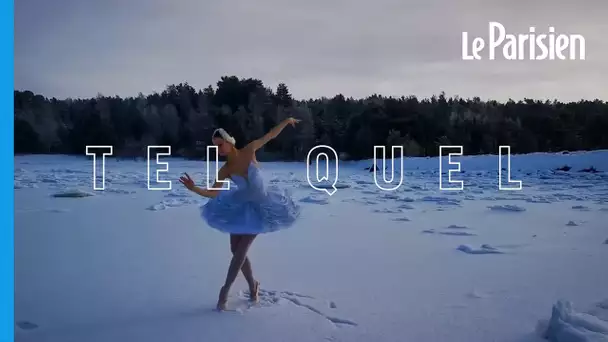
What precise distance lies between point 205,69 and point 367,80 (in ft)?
3.22

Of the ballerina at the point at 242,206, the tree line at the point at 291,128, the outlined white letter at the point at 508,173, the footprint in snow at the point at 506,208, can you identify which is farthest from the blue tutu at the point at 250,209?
the outlined white letter at the point at 508,173

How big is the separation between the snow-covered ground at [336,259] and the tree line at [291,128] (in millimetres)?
134

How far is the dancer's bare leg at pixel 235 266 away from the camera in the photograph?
201 cm

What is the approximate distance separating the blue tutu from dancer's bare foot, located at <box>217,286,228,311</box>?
21cm

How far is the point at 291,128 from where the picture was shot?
137 inches

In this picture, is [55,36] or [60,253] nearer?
[60,253]

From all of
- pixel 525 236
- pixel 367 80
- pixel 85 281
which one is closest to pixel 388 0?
pixel 367 80

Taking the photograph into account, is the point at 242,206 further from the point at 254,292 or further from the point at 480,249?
the point at 480,249

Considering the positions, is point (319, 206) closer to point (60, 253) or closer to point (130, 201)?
point (130, 201)

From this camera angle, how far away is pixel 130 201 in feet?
A: 11.2

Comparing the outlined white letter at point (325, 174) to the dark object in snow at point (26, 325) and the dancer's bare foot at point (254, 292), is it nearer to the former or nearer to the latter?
the dancer's bare foot at point (254, 292)

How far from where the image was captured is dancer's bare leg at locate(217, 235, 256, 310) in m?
2.01

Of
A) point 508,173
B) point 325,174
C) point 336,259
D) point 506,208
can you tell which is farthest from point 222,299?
point 508,173

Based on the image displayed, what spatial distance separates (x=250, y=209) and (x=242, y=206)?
3 cm
